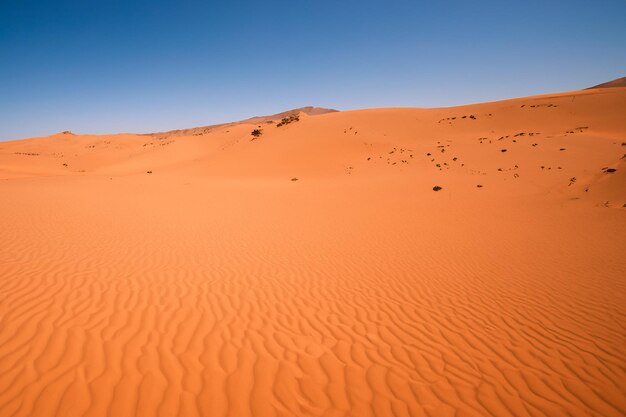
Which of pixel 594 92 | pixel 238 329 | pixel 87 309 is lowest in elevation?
pixel 238 329

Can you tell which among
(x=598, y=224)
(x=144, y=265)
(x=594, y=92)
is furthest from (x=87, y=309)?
(x=594, y=92)

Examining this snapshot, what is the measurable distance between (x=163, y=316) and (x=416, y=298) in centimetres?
477

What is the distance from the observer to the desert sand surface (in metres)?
3.61

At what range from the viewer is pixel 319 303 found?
5.91 m

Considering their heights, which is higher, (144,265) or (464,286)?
(144,265)

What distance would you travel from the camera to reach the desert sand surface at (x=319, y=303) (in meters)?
3.61

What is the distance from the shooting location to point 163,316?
5.03 metres

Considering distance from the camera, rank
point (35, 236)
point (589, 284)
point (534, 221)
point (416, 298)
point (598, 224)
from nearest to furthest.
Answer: point (416, 298)
point (589, 284)
point (35, 236)
point (598, 224)
point (534, 221)

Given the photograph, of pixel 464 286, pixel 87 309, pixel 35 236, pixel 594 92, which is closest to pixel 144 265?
pixel 87 309

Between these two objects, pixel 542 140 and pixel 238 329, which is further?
pixel 542 140

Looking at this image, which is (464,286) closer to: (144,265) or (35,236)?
(144,265)

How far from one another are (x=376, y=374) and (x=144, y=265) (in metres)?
5.86

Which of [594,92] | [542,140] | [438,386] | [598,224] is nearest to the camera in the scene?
[438,386]

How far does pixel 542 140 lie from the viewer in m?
24.8
